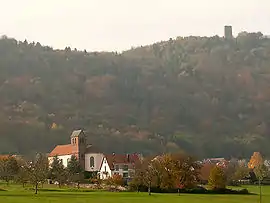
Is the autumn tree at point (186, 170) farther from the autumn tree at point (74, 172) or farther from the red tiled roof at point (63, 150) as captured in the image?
the red tiled roof at point (63, 150)

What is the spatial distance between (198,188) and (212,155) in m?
99.6

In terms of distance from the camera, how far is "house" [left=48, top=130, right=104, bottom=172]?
345 feet

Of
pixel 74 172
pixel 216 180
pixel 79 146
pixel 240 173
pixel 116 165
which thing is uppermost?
pixel 79 146

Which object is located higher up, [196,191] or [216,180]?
[216,180]

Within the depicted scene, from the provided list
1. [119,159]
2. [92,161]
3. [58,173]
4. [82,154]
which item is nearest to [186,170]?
[58,173]

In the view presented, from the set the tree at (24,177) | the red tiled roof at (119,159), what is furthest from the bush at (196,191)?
the red tiled roof at (119,159)

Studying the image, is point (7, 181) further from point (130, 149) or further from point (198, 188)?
point (130, 149)

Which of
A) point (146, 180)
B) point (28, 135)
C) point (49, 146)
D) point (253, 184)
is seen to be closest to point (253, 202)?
point (146, 180)

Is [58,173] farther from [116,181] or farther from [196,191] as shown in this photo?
[196,191]

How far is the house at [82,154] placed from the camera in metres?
105

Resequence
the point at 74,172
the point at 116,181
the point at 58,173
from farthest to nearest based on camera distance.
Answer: the point at 74,172
the point at 58,173
the point at 116,181

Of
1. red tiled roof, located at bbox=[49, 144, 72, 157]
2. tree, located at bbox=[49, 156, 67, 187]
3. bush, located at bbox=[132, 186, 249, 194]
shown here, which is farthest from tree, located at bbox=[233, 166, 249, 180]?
red tiled roof, located at bbox=[49, 144, 72, 157]

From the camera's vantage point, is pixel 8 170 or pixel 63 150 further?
pixel 63 150

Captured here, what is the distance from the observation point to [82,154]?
108 meters
